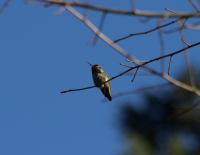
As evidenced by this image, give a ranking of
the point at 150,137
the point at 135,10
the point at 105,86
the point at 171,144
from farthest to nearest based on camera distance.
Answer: the point at 150,137, the point at 171,144, the point at 105,86, the point at 135,10

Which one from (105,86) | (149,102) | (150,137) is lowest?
(150,137)

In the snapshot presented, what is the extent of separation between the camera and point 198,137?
19.4m

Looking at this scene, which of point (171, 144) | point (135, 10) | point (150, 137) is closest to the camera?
point (135, 10)

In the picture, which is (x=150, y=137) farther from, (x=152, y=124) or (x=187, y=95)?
(x=187, y=95)

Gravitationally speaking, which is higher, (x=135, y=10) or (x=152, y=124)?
(x=135, y=10)

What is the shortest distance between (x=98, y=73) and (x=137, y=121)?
14211mm

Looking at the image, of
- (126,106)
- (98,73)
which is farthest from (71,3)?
(126,106)

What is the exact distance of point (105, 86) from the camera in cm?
610

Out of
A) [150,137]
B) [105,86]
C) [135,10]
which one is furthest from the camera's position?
[150,137]

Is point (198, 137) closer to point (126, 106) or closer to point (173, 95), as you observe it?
point (173, 95)

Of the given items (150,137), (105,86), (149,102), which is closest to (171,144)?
(150,137)

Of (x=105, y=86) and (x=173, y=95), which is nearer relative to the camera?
(x=105, y=86)

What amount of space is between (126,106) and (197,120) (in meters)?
4.77

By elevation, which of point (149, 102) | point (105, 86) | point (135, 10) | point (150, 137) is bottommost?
point (150, 137)
